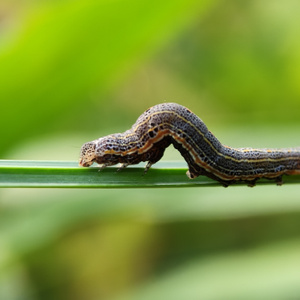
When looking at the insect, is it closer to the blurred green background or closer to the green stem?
the green stem

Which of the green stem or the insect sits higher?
the insect

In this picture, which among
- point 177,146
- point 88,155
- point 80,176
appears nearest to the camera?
point 80,176

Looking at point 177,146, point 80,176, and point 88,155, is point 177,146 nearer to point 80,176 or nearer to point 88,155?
point 88,155

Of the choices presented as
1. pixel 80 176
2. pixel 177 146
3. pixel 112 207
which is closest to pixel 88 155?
pixel 80 176

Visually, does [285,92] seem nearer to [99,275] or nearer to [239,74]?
[239,74]

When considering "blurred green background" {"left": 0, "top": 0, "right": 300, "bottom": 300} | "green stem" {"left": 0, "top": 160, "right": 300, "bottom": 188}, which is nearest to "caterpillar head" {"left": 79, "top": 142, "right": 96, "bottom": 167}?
"green stem" {"left": 0, "top": 160, "right": 300, "bottom": 188}

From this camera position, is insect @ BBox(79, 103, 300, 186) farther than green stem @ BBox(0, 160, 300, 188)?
Yes

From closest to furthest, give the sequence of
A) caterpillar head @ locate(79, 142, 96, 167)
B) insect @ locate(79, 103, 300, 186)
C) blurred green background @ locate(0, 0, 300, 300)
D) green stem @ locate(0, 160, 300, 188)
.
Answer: green stem @ locate(0, 160, 300, 188) < caterpillar head @ locate(79, 142, 96, 167) < insect @ locate(79, 103, 300, 186) < blurred green background @ locate(0, 0, 300, 300)
